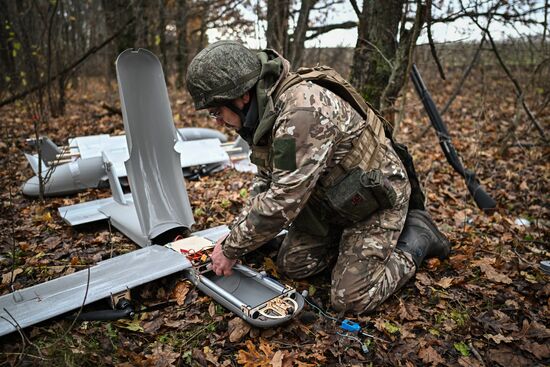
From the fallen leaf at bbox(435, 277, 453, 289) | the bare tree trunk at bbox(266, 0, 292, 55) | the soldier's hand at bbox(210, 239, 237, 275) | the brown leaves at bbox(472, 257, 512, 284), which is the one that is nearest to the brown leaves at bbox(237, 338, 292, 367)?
the soldier's hand at bbox(210, 239, 237, 275)

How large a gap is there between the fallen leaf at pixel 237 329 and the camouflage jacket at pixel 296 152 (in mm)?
464

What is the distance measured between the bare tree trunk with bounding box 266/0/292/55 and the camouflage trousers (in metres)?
4.44

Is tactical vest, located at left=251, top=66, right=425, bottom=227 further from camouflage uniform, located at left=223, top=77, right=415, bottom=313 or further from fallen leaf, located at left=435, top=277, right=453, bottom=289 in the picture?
fallen leaf, located at left=435, top=277, right=453, bottom=289

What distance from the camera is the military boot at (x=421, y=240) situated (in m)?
3.03

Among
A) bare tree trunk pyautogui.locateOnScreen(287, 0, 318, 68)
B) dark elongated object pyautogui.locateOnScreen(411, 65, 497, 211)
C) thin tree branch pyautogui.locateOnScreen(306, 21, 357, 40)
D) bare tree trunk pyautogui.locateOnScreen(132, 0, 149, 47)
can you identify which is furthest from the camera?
bare tree trunk pyautogui.locateOnScreen(132, 0, 149, 47)

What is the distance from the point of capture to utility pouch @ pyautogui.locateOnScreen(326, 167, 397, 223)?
262cm

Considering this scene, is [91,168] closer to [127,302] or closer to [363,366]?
[127,302]

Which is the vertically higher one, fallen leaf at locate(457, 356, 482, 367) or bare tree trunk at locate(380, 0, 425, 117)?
bare tree trunk at locate(380, 0, 425, 117)

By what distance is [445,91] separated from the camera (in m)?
12.0

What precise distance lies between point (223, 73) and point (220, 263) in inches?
50.5

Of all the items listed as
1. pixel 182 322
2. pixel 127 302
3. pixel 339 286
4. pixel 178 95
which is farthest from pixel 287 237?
pixel 178 95

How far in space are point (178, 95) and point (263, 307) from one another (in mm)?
11013

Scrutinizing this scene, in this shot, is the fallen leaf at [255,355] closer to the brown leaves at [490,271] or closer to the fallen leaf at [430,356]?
the fallen leaf at [430,356]

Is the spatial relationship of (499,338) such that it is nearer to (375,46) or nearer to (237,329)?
(237,329)
